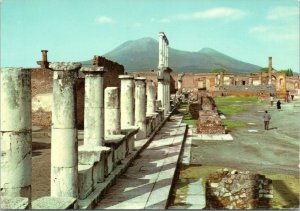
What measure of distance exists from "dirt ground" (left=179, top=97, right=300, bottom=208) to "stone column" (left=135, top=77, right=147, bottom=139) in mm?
2018

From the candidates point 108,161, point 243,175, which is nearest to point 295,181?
point 243,175

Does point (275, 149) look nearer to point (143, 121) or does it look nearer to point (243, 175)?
point (143, 121)

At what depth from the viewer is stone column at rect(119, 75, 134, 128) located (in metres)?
14.6

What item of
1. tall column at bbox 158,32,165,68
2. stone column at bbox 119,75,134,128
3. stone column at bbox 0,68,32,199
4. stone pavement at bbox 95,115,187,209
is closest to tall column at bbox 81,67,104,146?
stone pavement at bbox 95,115,187,209

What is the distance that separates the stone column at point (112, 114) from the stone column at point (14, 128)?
6.04m

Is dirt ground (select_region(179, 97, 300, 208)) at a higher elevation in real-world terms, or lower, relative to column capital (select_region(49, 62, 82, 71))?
lower

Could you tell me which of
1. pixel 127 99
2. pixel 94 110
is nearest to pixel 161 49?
pixel 127 99

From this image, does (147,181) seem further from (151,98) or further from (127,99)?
(151,98)

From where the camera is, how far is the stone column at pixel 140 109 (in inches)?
628

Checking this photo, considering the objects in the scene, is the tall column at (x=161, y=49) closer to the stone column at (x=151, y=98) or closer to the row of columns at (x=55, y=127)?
the stone column at (x=151, y=98)

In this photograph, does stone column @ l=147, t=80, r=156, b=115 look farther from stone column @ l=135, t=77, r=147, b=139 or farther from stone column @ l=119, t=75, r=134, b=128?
stone column @ l=119, t=75, r=134, b=128

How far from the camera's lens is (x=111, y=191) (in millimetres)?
8695

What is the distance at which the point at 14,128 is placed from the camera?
591 cm

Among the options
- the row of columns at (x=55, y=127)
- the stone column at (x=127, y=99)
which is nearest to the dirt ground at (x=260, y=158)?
the stone column at (x=127, y=99)
